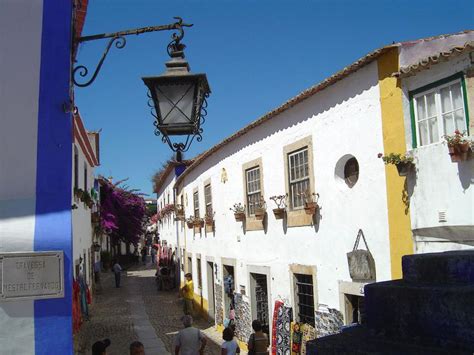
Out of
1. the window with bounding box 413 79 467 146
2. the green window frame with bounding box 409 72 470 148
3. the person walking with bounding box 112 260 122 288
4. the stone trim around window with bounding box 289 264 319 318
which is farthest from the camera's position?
the person walking with bounding box 112 260 122 288

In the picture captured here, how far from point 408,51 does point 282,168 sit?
3.92 metres

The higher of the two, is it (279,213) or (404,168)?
(404,168)

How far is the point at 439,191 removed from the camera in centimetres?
607

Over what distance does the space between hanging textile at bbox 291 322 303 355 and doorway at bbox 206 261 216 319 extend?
672cm

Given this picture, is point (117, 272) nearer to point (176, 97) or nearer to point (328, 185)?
point (328, 185)

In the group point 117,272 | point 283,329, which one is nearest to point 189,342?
point 283,329

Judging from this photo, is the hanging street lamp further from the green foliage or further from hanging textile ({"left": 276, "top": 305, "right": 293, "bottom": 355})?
hanging textile ({"left": 276, "top": 305, "right": 293, "bottom": 355})

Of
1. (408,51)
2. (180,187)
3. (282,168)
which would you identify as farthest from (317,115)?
(180,187)

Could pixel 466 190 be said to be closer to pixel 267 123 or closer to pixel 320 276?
pixel 320 276

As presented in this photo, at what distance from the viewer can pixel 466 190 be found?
568cm

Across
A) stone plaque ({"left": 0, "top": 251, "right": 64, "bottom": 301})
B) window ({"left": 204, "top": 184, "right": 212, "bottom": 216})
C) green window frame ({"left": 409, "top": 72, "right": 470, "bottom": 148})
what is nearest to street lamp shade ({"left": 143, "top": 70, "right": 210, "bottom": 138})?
stone plaque ({"left": 0, "top": 251, "right": 64, "bottom": 301})

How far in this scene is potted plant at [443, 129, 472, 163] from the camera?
5588mm

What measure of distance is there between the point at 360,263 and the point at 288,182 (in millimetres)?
2751

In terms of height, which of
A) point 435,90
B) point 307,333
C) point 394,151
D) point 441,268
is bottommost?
point 307,333
